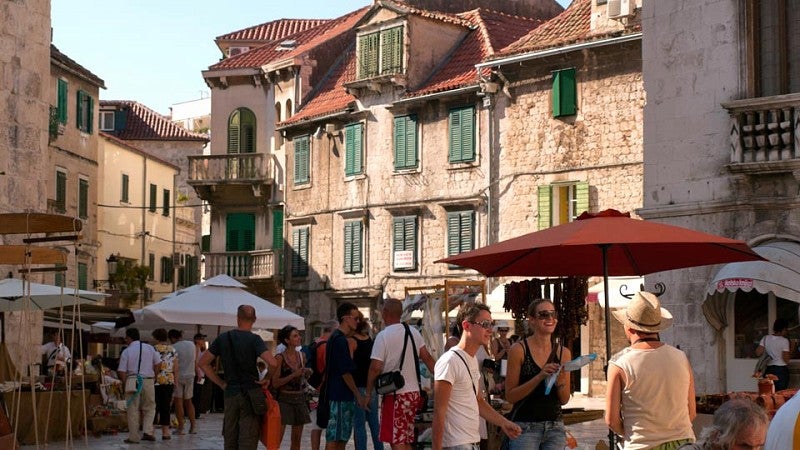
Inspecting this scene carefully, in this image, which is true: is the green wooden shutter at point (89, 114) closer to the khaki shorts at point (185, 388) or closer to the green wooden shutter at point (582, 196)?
the green wooden shutter at point (582, 196)

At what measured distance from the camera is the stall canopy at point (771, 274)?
1792 centimetres

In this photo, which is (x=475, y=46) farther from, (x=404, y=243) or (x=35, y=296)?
(x=35, y=296)

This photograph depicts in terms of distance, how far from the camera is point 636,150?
33.3 metres

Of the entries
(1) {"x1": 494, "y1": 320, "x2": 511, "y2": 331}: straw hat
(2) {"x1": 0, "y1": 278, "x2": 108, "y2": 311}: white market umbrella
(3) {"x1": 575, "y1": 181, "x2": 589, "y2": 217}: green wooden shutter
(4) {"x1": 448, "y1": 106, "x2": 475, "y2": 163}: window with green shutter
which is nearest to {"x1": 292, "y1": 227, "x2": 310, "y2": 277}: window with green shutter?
(4) {"x1": 448, "y1": 106, "x2": 475, "y2": 163}: window with green shutter

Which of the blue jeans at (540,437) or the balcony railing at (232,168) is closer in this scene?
the blue jeans at (540,437)

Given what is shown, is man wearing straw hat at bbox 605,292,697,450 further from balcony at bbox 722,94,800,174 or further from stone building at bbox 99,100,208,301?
stone building at bbox 99,100,208,301

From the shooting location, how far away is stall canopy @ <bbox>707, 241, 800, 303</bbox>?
58.8 ft

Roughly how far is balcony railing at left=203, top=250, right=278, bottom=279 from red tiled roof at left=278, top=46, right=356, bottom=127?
4342 mm

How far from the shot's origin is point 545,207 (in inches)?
1391

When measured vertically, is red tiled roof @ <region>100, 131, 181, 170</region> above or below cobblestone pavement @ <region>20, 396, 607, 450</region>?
above

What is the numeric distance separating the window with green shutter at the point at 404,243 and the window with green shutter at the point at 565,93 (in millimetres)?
6523

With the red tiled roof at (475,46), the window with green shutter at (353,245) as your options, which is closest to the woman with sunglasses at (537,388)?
the red tiled roof at (475,46)

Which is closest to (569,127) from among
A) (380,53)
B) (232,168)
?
(380,53)

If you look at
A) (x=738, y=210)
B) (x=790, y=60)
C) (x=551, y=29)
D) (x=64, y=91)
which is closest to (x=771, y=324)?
(x=738, y=210)
